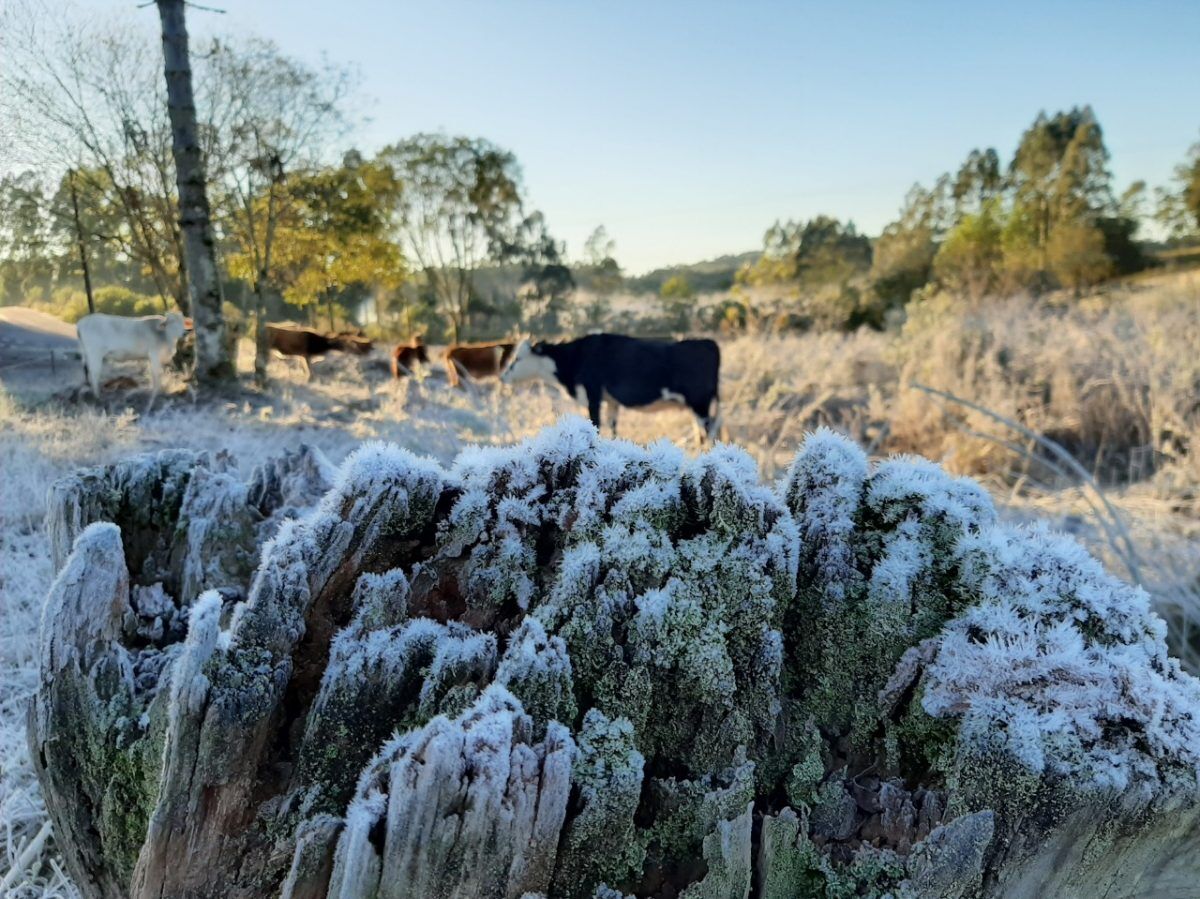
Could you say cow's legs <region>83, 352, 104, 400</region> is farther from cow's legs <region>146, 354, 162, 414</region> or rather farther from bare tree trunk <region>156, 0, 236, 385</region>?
bare tree trunk <region>156, 0, 236, 385</region>

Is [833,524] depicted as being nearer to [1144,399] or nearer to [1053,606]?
[1053,606]

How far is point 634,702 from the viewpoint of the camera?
72 cm

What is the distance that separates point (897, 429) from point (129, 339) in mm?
6400

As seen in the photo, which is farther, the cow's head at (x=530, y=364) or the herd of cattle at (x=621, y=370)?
the cow's head at (x=530, y=364)

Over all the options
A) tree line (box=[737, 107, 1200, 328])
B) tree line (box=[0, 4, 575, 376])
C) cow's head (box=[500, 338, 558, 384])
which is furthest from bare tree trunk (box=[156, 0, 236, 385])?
tree line (box=[737, 107, 1200, 328])

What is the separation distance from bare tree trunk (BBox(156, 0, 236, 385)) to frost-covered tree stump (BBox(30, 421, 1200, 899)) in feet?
16.8

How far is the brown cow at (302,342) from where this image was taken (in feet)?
32.3

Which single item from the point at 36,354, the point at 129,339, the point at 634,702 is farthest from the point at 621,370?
the point at 634,702

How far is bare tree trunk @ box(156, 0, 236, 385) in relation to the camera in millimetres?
4922

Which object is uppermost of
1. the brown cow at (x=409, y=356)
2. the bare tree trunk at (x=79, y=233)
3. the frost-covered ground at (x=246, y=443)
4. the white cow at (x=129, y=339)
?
the bare tree trunk at (x=79, y=233)

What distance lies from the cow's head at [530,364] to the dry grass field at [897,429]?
61 centimetres

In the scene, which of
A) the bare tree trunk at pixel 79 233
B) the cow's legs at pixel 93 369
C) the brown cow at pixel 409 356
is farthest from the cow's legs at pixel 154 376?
the brown cow at pixel 409 356

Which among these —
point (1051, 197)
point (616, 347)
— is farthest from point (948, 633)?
point (1051, 197)

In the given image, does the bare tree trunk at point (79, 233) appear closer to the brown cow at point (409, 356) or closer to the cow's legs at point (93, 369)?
the cow's legs at point (93, 369)
